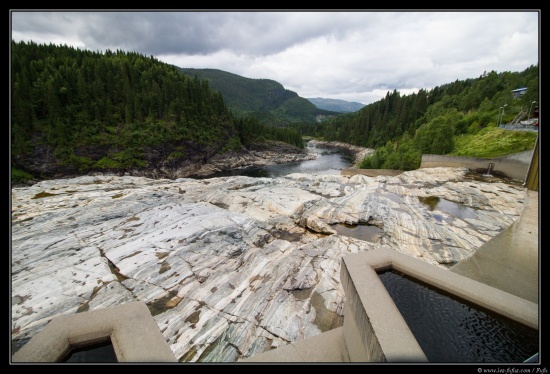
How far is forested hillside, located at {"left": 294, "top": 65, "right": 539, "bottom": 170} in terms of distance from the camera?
35.8 metres

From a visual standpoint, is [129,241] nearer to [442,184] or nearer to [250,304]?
[250,304]

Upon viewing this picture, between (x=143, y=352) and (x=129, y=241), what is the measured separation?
9.78 meters

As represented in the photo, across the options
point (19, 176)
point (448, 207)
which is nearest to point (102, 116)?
point (19, 176)

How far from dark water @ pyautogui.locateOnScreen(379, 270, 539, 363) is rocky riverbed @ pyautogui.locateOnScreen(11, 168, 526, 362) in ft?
10.0

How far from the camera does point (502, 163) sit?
75.9 feet

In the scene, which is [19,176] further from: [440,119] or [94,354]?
[440,119]

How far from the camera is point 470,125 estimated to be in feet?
148

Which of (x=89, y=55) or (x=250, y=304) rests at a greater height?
(x=89, y=55)

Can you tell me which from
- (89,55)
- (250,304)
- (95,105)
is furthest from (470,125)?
(89,55)

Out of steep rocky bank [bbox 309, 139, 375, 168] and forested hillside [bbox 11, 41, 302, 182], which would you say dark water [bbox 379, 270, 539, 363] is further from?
steep rocky bank [bbox 309, 139, 375, 168]

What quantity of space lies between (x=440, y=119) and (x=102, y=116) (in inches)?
2927

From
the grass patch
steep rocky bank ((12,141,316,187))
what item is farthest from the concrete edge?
steep rocky bank ((12,141,316,187))

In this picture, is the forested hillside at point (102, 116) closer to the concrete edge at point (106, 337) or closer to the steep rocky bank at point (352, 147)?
the steep rocky bank at point (352, 147)

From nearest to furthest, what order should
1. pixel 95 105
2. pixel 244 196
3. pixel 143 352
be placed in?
pixel 143 352 < pixel 244 196 < pixel 95 105
